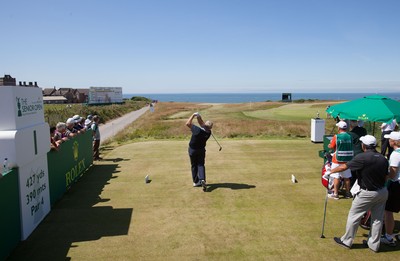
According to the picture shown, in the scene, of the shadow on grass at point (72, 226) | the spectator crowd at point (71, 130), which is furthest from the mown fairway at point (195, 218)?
the spectator crowd at point (71, 130)

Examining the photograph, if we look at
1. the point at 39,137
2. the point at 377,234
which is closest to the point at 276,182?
the point at 377,234

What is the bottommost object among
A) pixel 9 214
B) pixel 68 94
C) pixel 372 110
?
pixel 9 214

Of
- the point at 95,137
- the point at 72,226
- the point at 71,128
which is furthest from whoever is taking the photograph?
the point at 95,137

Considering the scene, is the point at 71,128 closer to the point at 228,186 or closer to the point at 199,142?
the point at 199,142

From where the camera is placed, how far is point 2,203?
566 cm

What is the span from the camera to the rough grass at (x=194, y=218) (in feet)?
19.5

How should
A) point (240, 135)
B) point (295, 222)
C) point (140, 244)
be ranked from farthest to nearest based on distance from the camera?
point (240, 135) → point (295, 222) → point (140, 244)

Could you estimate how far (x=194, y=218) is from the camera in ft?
24.7

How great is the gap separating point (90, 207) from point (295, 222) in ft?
15.9

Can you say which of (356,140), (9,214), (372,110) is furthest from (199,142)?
(9,214)

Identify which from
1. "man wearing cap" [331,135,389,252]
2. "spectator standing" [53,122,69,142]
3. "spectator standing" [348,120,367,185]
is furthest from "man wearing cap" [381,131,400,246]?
"spectator standing" [53,122,69,142]

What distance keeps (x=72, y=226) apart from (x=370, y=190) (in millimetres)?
5822

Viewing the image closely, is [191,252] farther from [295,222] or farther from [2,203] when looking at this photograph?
[2,203]

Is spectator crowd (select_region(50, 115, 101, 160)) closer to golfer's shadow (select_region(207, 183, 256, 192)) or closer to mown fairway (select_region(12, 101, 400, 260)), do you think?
mown fairway (select_region(12, 101, 400, 260))
